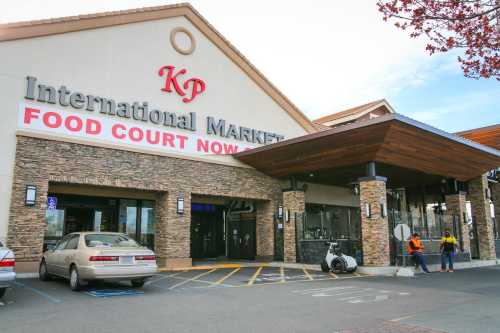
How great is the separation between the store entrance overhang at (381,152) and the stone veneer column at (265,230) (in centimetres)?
175

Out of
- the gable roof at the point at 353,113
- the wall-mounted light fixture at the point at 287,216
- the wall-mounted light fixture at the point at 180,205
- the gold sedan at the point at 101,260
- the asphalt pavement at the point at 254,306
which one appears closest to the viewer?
the asphalt pavement at the point at 254,306

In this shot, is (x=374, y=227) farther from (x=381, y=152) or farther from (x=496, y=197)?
(x=496, y=197)

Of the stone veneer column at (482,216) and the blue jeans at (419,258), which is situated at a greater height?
the stone veneer column at (482,216)

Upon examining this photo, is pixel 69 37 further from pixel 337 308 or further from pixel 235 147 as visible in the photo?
pixel 337 308

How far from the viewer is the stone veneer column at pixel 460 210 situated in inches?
870

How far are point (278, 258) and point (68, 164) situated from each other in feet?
36.1

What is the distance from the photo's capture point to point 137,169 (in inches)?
683

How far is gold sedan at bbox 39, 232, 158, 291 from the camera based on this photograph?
1041 cm

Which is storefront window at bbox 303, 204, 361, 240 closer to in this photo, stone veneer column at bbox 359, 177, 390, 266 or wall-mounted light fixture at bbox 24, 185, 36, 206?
stone veneer column at bbox 359, 177, 390, 266

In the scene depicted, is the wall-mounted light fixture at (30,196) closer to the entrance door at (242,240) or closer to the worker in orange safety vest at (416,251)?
the entrance door at (242,240)

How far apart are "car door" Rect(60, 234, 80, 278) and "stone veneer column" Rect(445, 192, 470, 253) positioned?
62.1 ft

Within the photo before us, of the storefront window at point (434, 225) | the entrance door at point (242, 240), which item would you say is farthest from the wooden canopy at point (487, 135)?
the entrance door at point (242, 240)

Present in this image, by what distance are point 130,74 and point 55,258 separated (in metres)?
8.53

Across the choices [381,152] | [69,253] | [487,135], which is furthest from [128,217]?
[487,135]
